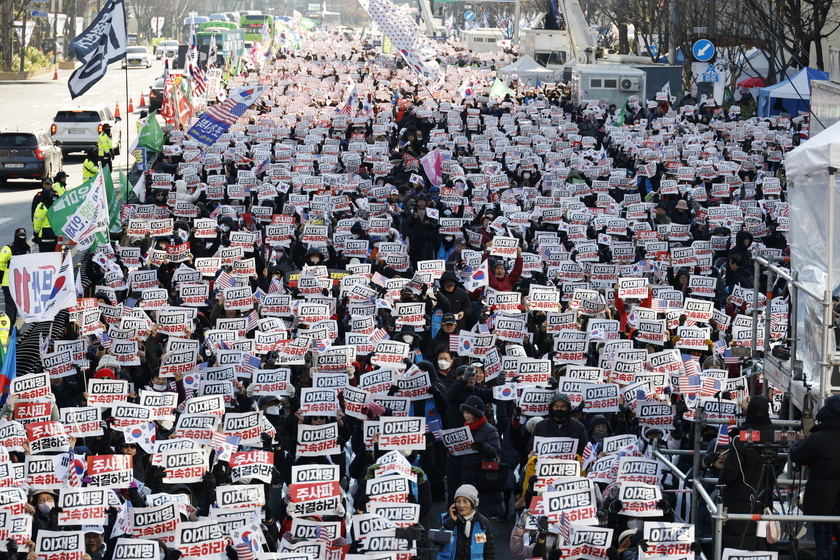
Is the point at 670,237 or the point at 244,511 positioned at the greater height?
the point at 670,237

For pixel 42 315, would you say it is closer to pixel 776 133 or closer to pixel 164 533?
pixel 164 533

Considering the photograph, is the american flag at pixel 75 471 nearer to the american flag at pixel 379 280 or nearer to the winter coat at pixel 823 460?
the winter coat at pixel 823 460

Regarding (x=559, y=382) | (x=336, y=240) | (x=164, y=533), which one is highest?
(x=336, y=240)

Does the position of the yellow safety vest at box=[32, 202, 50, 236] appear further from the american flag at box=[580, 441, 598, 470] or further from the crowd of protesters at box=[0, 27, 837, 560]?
the american flag at box=[580, 441, 598, 470]

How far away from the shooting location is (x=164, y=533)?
33.6ft

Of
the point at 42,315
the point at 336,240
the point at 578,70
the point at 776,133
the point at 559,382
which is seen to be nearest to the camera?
the point at 559,382

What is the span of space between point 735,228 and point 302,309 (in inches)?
325

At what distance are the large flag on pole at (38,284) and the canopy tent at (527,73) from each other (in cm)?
4365

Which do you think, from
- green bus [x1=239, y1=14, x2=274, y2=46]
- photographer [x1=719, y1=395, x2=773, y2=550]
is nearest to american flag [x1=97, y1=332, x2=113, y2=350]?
photographer [x1=719, y1=395, x2=773, y2=550]

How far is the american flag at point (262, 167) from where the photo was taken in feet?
86.8

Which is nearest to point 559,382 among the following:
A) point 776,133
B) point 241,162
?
point 241,162

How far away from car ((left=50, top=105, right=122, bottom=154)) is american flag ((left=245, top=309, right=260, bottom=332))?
2428 cm

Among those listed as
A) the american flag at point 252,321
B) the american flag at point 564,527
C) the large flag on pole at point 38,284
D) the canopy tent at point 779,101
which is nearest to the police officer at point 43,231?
the large flag on pole at point 38,284

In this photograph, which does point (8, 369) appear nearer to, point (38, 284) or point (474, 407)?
point (38, 284)
